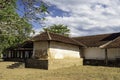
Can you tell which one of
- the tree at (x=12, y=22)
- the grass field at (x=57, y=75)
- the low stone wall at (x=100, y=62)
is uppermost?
the tree at (x=12, y=22)

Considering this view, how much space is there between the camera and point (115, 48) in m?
33.5

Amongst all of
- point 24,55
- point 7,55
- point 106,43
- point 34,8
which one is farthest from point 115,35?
point 34,8

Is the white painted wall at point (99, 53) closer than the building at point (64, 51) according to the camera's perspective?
No

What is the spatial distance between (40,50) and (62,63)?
319 cm

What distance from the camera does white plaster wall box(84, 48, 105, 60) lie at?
117ft

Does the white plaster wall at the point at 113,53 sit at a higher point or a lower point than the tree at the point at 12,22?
lower

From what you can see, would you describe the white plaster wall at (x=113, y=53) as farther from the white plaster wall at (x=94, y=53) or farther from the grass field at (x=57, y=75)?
the grass field at (x=57, y=75)

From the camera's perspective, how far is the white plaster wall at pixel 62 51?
30531 millimetres

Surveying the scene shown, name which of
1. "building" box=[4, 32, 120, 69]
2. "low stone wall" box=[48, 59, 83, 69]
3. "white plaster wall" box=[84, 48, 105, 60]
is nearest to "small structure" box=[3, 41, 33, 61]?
"building" box=[4, 32, 120, 69]

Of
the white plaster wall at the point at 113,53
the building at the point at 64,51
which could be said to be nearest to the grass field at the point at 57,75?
the building at the point at 64,51

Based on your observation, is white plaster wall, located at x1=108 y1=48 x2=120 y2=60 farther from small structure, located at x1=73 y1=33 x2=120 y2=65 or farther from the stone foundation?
the stone foundation

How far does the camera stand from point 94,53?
36812mm

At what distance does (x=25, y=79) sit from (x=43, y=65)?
32.2ft

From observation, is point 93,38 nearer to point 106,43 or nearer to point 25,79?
point 106,43
